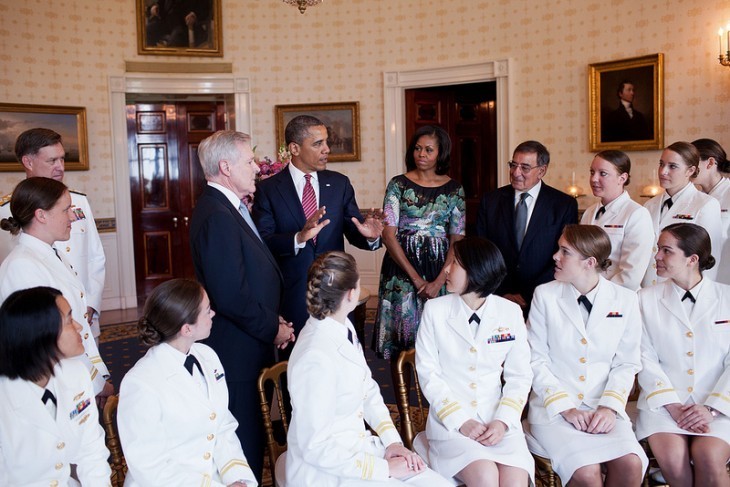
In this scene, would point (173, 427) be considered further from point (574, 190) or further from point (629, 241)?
point (574, 190)

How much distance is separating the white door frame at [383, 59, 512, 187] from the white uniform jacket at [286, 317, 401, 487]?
6052 millimetres

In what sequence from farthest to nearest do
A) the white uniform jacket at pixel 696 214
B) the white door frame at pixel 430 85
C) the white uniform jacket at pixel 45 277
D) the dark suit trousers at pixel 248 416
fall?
the white door frame at pixel 430 85, the white uniform jacket at pixel 696 214, the dark suit trousers at pixel 248 416, the white uniform jacket at pixel 45 277

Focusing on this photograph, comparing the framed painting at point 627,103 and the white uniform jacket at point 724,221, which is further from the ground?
the framed painting at point 627,103

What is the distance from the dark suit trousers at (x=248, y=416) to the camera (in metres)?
2.91

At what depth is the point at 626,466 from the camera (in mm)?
2670

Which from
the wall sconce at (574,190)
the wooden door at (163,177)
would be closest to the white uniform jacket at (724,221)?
the wall sconce at (574,190)

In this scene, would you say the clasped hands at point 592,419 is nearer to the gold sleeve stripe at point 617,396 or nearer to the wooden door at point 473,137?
the gold sleeve stripe at point 617,396

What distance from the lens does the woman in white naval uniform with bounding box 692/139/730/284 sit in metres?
4.32

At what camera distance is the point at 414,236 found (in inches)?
155

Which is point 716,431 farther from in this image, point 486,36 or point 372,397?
point 486,36

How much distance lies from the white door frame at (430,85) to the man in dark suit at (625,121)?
3.85 feet

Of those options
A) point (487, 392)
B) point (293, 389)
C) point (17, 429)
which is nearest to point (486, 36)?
point (487, 392)

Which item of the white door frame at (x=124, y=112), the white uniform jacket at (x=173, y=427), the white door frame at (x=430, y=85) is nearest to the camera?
the white uniform jacket at (x=173, y=427)

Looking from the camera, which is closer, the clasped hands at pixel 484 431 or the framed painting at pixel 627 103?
the clasped hands at pixel 484 431
